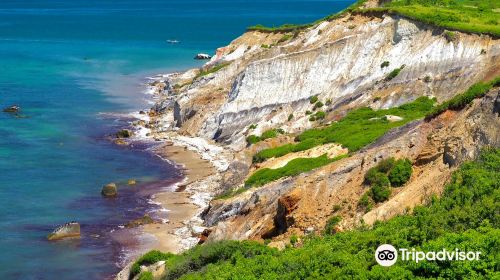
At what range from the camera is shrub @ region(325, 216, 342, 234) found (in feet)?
100

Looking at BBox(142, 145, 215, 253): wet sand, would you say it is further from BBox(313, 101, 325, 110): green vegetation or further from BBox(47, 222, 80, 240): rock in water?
BBox(313, 101, 325, 110): green vegetation

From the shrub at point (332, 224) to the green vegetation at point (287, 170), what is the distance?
33.4ft

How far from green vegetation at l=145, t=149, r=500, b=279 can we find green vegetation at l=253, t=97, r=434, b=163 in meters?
16.0

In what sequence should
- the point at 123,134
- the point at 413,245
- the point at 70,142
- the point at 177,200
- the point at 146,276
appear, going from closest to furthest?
1. the point at 413,245
2. the point at 146,276
3. the point at 177,200
4. the point at 70,142
5. the point at 123,134

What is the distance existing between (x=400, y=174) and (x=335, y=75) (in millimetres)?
35007

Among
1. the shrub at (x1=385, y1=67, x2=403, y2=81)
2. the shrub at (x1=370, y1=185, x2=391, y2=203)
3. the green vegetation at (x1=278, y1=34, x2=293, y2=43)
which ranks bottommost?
the shrub at (x1=370, y1=185, x2=391, y2=203)

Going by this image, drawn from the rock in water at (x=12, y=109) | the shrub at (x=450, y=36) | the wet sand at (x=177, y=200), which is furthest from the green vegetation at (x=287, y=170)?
the rock in water at (x=12, y=109)

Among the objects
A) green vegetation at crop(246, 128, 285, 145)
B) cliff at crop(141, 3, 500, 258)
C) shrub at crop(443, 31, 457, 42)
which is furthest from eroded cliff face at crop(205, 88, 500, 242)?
shrub at crop(443, 31, 457, 42)

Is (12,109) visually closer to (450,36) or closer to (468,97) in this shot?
(450,36)

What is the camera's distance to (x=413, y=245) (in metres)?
22.3

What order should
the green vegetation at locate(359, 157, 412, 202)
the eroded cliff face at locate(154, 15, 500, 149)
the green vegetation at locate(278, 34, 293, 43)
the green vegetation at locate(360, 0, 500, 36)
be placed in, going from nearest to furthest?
the green vegetation at locate(359, 157, 412, 202)
the eroded cliff face at locate(154, 15, 500, 149)
the green vegetation at locate(360, 0, 500, 36)
the green vegetation at locate(278, 34, 293, 43)

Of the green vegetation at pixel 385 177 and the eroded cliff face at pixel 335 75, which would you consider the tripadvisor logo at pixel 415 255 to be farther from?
the eroded cliff face at pixel 335 75

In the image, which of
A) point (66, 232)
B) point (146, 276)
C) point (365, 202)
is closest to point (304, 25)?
point (66, 232)

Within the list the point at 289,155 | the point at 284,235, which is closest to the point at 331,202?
the point at 284,235
